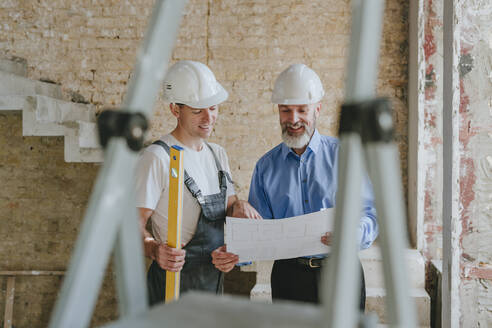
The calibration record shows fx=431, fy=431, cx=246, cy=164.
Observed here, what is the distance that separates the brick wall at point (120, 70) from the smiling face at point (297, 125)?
220 cm

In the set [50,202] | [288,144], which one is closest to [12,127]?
[50,202]

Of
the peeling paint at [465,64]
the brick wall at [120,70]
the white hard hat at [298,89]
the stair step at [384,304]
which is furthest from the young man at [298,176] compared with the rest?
the brick wall at [120,70]

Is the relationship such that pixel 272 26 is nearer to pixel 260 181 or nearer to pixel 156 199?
pixel 260 181

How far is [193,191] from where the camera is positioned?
2209mm

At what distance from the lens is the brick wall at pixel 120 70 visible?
4.49 meters

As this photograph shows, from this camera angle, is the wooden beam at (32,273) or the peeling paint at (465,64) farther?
the wooden beam at (32,273)

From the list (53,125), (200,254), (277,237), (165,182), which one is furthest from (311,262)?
(53,125)

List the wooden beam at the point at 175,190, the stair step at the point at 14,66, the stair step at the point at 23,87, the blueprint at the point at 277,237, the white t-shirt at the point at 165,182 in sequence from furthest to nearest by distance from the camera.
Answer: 1. the stair step at the point at 14,66
2. the stair step at the point at 23,87
3. the white t-shirt at the point at 165,182
4. the blueprint at the point at 277,237
5. the wooden beam at the point at 175,190

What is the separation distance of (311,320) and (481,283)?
7.96 ft

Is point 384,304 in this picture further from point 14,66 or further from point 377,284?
point 14,66

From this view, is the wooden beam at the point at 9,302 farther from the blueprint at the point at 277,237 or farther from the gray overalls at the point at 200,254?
the blueprint at the point at 277,237

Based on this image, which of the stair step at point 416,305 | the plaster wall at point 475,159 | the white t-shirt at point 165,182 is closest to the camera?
the white t-shirt at point 165,182

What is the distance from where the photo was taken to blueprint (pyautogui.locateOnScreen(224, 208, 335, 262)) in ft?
6.54

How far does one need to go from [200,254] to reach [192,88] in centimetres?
90
